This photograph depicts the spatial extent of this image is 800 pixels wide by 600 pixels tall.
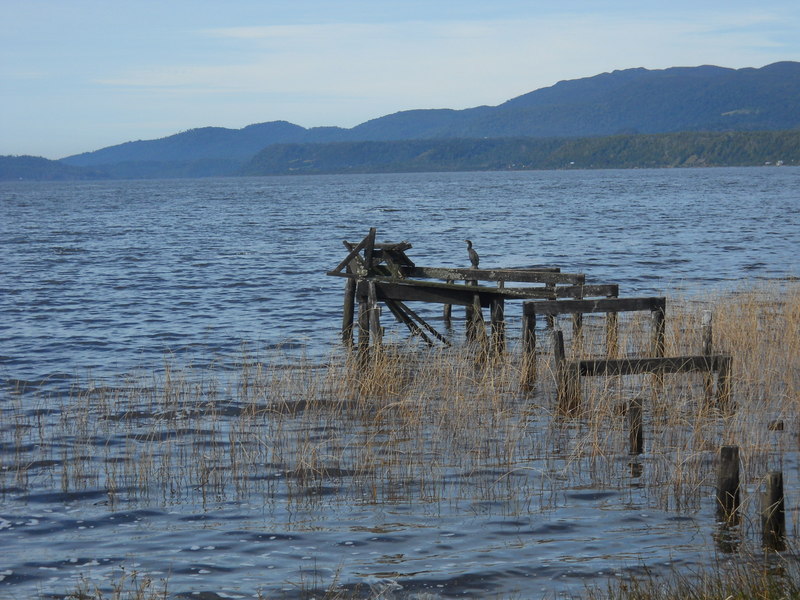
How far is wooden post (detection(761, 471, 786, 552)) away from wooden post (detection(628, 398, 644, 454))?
273 cm

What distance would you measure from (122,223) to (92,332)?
59707 mm

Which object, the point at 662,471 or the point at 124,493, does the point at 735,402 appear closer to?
the point at 662,471

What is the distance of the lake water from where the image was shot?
324 inches

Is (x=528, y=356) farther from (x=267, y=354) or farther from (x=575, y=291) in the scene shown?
(x=267, y=354)

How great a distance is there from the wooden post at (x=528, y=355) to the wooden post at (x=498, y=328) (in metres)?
0.99

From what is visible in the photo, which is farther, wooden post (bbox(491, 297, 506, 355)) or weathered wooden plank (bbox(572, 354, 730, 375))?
wooden post (bbox(491, 297, 506, 355))

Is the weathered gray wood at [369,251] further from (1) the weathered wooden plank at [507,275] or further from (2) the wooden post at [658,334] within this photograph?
(2) the wooden post at [658,334]

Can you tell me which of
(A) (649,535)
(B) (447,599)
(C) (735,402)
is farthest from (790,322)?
(B) (447,599)

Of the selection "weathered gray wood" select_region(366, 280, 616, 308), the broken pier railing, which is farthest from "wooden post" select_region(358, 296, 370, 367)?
the broken pier railing

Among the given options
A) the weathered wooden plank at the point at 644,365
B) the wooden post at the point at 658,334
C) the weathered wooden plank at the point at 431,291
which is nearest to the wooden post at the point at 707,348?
the weathered wooden plank at the point at 644,365

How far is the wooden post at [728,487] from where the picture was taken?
8.47 meters

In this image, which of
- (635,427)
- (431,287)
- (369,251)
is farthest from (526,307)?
(369,251)

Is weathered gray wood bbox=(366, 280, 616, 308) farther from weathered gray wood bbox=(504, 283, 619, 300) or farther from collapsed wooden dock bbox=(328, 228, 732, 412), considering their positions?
weathered gray wood bbox=(504, 283, 619, 300)

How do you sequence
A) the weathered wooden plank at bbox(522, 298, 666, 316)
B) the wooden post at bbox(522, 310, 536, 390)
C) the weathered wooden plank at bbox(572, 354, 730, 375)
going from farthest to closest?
the wooden post at bbox(522, 310, 536, 390) < the weathered wooden plank at bbox(522, 298, 666, 316) < the weathered wooden plank at bbox(572, 354, 730, 375)
